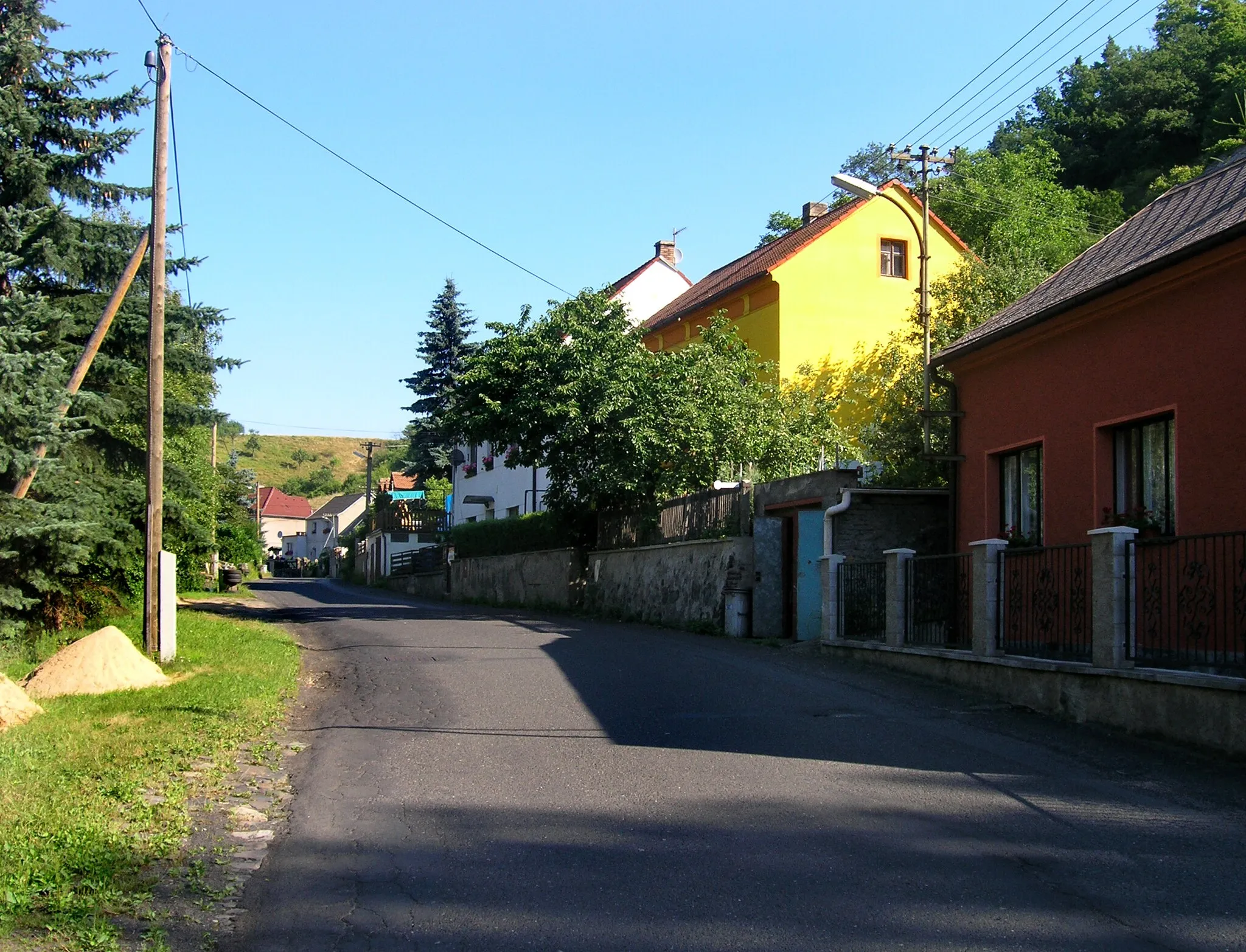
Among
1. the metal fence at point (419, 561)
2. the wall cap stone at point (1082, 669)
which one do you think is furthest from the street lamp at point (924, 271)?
the metal fence at point (419, 561)

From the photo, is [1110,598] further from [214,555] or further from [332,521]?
[332,521]

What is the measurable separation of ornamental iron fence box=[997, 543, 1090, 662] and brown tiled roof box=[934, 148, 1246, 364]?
3.12 metres

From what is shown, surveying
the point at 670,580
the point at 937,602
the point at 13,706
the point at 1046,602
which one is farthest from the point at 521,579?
the point at 13,706

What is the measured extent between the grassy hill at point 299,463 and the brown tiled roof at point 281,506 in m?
21.4

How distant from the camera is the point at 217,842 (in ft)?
20.3

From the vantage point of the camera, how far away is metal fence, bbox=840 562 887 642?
1494cm

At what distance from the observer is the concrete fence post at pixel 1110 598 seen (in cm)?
966

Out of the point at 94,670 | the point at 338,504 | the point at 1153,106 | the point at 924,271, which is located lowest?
the point at 94,670

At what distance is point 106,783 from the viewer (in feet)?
23.7

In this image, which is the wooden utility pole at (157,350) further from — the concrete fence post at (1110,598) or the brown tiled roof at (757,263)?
the brown tiled roof at (757,263)

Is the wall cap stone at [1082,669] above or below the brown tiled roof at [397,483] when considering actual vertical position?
below

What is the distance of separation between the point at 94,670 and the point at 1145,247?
12.5 meters

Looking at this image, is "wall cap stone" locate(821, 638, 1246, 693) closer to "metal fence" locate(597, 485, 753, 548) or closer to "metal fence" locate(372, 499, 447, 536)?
"metal fence" locate(597, 485, 753, 548)

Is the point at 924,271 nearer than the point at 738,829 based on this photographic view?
No
